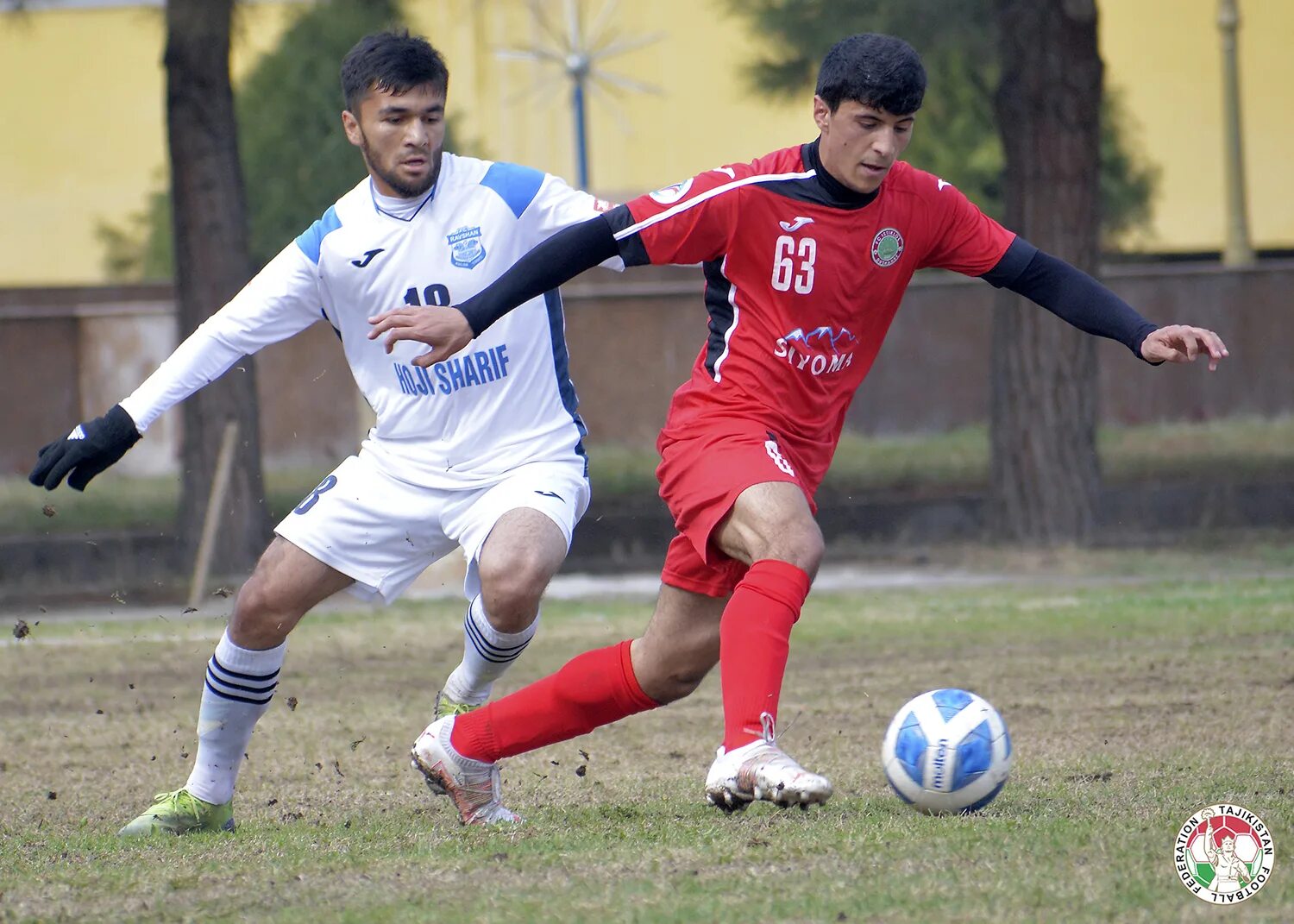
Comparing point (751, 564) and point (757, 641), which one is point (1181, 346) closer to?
point (751, 564)

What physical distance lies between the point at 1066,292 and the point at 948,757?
1.35m

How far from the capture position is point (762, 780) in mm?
4238

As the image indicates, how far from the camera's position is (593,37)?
1515 inches

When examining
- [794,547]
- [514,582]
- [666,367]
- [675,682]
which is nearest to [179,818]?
[514,582]

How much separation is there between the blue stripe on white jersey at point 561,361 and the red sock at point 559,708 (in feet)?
2.52

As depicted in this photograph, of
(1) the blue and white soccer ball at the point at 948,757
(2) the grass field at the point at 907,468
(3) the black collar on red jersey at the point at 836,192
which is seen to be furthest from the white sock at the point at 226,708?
(2) the grass field at the point at 907,468

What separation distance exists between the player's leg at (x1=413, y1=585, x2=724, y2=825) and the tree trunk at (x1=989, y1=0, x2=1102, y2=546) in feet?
30.8

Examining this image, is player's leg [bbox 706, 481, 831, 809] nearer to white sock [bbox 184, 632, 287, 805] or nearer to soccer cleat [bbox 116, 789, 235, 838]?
white sock [bbox 184, 632, 287, 805]

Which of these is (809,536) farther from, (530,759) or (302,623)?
(302,623)

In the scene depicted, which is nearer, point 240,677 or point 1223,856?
point 1223,856

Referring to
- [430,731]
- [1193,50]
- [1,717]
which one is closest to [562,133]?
[1193,50]

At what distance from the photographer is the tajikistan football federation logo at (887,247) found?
4.87 m

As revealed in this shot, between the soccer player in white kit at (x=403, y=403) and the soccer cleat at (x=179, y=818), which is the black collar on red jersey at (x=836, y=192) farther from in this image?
the soccer cleat at (x=179, y=818)

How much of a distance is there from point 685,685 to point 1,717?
4.46m
